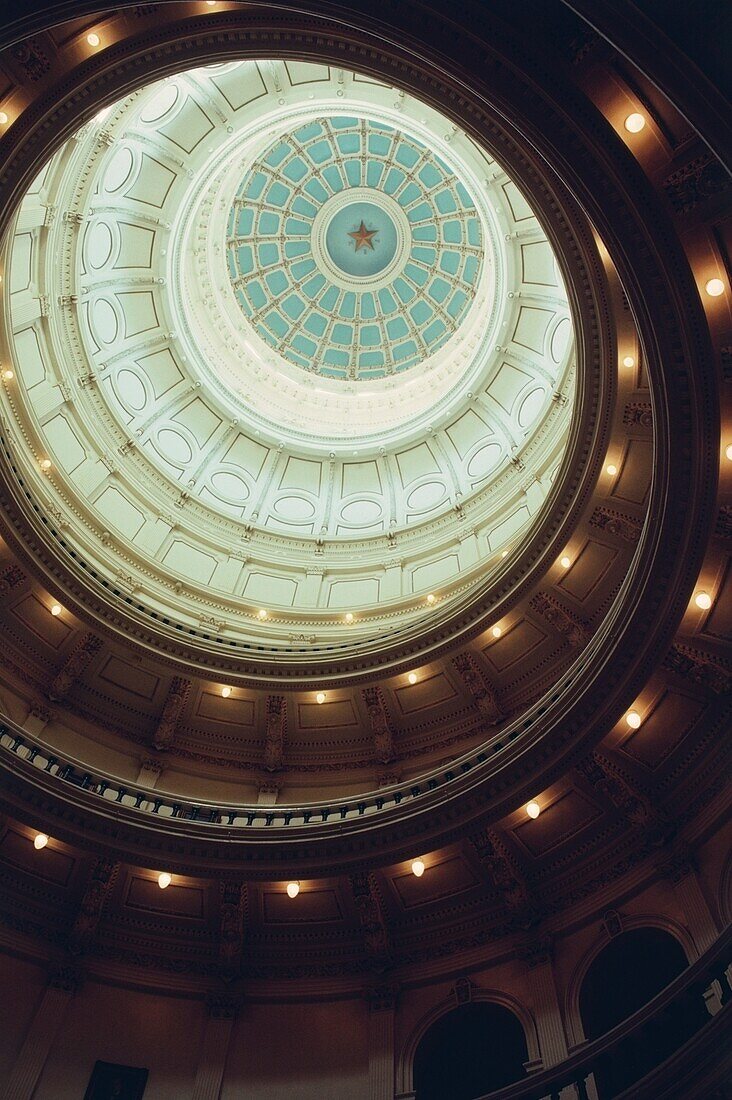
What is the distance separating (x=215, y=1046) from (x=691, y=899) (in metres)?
9.05

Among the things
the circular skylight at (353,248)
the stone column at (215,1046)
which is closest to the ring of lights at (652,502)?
the stone column at (215,1046)

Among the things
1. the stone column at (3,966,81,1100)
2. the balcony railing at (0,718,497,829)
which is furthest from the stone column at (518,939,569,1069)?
Answer: the stone column at (3,966,81,1100)

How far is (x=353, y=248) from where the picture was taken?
3478 centimetres

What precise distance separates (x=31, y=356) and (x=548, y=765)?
60.3 ft

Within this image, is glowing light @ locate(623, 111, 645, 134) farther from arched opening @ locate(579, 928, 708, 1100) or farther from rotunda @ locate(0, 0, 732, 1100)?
arched opening @ locate(579, 928, 708, 1100)

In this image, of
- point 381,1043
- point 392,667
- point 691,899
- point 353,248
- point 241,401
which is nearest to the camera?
point 691,899

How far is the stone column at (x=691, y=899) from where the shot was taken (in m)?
13.0

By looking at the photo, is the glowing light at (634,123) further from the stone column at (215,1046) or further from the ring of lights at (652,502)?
the stone column at (215,1046)

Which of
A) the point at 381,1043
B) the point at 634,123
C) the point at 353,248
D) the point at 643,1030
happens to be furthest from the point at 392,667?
the point at 353,248

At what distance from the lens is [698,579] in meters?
13.9

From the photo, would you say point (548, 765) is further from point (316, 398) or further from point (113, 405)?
point (316, 398)

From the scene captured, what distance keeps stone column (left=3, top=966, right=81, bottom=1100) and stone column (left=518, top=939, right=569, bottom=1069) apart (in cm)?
846

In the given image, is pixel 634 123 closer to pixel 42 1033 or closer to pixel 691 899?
pixel 691 899

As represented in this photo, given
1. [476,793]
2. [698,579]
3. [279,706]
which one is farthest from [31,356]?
[698,579]
